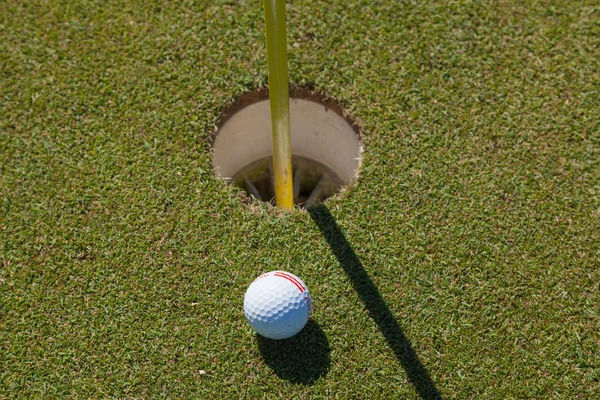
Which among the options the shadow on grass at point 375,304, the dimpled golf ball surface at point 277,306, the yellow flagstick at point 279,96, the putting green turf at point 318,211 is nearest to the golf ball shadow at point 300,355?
the putting green turf at point 318,211

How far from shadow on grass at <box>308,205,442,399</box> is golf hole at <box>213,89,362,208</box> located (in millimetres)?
421

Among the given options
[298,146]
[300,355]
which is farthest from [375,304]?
[298,146]

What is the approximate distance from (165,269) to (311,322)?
999 millimetres

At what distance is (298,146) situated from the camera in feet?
17.5

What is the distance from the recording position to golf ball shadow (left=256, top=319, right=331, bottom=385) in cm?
382

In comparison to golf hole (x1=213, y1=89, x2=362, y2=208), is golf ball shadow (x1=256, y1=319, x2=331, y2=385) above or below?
below

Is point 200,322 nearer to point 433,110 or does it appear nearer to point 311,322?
point 311,322

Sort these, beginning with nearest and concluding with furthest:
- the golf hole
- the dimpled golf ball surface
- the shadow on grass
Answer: the dimpled golf ball surface
the shadow on grass
the golf hole

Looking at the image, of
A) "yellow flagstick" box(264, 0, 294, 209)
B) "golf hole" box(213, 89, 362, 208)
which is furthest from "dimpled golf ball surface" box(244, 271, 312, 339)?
"golf hole" box(213, 89, 362, 208)

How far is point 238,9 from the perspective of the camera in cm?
498

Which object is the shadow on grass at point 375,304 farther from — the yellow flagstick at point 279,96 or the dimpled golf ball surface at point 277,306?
the dimpled golf ball surface at point 277,306

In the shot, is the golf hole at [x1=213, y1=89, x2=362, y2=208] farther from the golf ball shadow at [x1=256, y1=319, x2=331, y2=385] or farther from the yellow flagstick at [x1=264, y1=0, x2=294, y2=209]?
the golf ball shadow at [x1=256, y1=319, x2=331, y2=385]

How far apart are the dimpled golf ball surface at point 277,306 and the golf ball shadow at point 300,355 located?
0.42 ft

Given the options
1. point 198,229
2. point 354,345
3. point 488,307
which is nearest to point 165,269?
point 198,229
